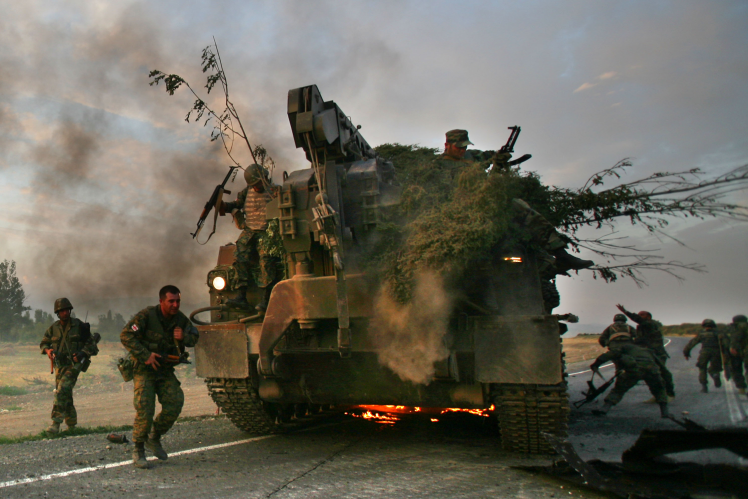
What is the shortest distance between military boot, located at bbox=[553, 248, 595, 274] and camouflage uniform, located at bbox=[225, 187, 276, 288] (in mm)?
3034

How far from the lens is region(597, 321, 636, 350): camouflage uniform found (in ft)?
25.4

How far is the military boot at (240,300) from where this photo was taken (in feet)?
18.2

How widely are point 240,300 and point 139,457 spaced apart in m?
1.75

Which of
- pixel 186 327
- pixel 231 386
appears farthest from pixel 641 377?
pixel 186 327

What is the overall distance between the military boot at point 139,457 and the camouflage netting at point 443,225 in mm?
2259

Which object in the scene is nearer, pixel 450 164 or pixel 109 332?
pixel 450 164

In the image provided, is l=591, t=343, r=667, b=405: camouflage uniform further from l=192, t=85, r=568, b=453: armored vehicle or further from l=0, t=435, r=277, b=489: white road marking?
l=0, t=435, r=277, b=489: white road marking

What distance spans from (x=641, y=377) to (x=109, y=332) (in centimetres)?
2618

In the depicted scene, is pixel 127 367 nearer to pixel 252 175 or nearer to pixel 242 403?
pixel 242 403

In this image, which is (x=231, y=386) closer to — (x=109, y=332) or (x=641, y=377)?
(x=641, y=377)

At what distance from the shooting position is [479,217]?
14.0ft

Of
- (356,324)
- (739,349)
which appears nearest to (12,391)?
(356,324)

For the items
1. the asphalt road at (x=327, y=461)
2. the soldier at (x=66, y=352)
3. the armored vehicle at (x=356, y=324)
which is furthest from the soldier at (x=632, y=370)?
the soldier at (x=66, y=352)

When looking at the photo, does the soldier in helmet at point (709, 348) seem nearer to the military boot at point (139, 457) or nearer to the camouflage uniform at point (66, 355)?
the military boot at point (139, 457)
